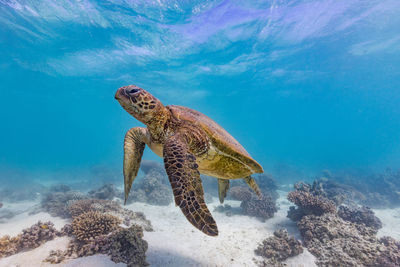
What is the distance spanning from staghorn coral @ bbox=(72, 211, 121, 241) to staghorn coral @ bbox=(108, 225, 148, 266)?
0.54 metres

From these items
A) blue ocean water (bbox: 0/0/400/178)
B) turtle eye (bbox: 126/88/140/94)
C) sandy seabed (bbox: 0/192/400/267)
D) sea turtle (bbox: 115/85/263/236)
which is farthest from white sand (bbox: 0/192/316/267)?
blue ocean water (bbox: 0/0/400/178)

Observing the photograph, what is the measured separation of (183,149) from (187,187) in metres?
0.63

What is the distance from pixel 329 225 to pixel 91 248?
21.1ft

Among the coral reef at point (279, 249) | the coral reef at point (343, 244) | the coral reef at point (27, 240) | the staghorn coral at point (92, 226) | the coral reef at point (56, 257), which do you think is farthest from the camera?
the coral reef at point (279, 249)

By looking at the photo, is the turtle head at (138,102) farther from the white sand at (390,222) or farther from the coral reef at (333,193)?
the white sand at (390,222)

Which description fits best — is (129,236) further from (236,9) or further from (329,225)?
(236,9)

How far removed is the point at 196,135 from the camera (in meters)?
3.07

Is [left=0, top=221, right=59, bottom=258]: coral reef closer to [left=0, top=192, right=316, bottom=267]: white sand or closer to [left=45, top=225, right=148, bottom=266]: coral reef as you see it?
[left=0, top=192, right=316, bottom=267]: white sand

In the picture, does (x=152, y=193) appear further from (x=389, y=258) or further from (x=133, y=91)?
(x=389, y=258)

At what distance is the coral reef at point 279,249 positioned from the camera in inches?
176

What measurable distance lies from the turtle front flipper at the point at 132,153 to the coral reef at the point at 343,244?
5159 mm

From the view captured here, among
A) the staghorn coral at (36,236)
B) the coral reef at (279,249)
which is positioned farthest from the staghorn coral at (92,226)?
the coral reef at (279,249)

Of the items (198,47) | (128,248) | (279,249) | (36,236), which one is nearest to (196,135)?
(128,248)

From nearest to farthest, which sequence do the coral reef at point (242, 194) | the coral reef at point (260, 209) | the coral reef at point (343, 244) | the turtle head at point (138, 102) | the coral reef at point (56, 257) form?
1. the turtle head at point (138, 102)
2. the coral reef at point (56, 257)
3. the coral reef at point (343, 244)
4. the coral reef at point (260, 209)
5. the coral reef at point (242, 194)
